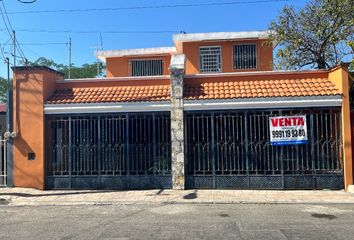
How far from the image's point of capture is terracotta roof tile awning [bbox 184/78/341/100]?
1194 centimetres

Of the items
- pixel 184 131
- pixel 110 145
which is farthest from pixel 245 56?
pixel 110 145

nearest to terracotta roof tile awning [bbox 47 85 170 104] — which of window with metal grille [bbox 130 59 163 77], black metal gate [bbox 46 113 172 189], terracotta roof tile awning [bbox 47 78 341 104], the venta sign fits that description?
terracotta roof tile awning [bbox 47 78 341 104]

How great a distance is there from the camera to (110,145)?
496 inches

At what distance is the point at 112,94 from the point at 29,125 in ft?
9.28

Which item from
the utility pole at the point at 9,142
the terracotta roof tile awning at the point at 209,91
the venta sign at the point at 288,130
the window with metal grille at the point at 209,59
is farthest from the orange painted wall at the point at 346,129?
the utility pole at the point at 9,142

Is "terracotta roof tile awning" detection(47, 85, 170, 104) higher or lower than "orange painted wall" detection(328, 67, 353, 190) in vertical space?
higher

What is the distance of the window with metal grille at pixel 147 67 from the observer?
19953 millimetres

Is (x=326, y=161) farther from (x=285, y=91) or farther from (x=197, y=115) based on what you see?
(x=197, y=115)

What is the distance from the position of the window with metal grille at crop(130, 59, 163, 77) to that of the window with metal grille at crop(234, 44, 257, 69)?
153 inches

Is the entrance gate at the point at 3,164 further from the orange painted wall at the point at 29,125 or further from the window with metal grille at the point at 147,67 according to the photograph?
the window with metal grille at the point at 147,67

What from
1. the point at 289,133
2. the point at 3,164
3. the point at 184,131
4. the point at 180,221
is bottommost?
the point at 180,221

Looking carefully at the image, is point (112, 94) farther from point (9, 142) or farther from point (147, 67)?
point (147, 67)

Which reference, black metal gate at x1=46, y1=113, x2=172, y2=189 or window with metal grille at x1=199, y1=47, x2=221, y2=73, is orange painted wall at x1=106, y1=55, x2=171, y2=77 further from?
black metal gate at x1=46, y1=113, x2=172, y2=189

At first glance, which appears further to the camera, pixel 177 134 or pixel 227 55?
pixel 227 55
